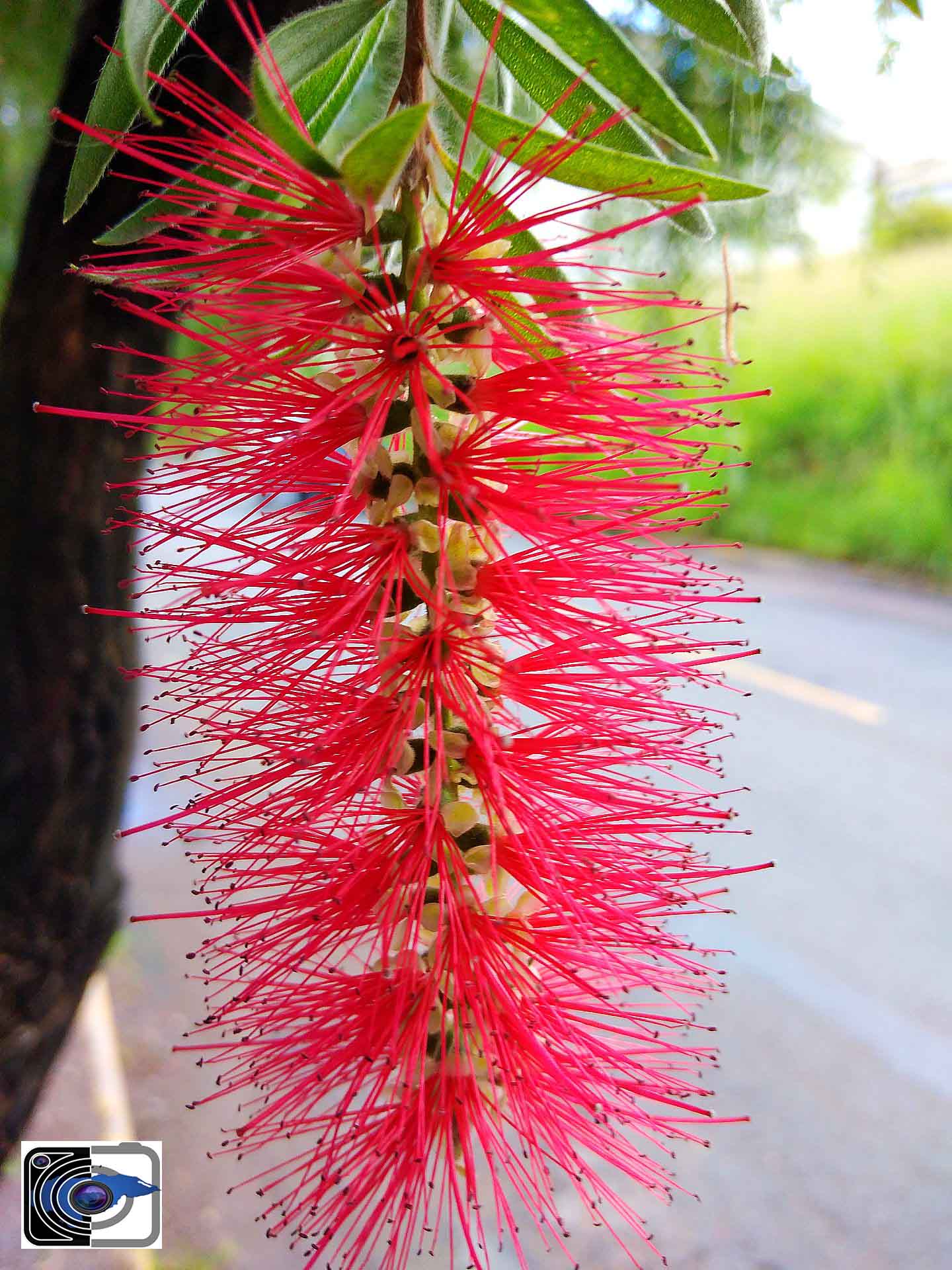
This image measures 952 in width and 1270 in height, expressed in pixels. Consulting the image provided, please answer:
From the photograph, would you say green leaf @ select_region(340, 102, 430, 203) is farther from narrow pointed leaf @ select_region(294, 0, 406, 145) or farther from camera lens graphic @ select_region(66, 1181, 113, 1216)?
camera lens graphic @ select_region(66, 1181, 113, 1216)

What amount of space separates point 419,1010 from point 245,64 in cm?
47

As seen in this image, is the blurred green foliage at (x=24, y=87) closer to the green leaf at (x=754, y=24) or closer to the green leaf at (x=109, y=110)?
the green leaf at (x=109, y=110)

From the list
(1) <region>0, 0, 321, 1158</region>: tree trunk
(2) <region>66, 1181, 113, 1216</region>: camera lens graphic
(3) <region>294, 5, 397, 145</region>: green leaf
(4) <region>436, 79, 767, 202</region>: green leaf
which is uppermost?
(3) <region>294, 5, 397, 145</region>: green leaf

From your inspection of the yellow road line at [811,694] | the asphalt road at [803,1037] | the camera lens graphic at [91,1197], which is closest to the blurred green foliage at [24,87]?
the camera lens graphic at [91,1197]

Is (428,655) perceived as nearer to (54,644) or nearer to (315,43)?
(315,43)

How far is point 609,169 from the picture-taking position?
0.36 m

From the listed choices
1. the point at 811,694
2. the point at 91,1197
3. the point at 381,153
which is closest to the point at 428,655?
the point at 381,153

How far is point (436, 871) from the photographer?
41 centimetres

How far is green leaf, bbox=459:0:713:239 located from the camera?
1.31 feet

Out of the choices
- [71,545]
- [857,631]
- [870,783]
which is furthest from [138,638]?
[857,631]

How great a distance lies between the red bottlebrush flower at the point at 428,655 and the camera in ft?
1.22

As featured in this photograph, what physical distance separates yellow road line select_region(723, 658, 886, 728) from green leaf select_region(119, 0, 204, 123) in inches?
103

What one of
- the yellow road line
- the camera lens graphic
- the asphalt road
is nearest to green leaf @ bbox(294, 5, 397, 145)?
the camera lens graphic

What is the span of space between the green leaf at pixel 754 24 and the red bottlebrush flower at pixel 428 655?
0.08m
